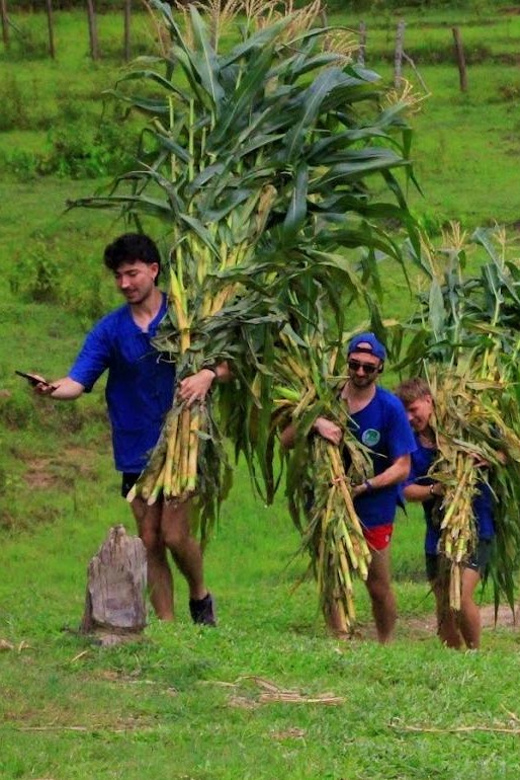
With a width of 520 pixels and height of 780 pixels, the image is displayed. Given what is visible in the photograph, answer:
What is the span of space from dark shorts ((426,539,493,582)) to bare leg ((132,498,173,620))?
1.25 meters

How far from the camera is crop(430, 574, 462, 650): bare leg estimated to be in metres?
8.55

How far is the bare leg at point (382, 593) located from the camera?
8328 mm

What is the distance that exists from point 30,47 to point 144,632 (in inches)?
757

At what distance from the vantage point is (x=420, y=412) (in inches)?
339

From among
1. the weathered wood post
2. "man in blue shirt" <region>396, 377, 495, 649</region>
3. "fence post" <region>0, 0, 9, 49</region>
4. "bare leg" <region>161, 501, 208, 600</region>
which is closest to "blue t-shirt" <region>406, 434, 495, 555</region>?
"man in blue shirt" <region>396, 377, 495, 649</region>

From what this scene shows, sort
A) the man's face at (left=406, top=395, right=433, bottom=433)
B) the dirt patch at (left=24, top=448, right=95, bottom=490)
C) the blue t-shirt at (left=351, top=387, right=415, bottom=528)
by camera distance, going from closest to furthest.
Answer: the blue t-shirt at (left=351, top=387, right=415, bottom=528), the man's face at (left=406, top=395, right=433, bottom=433), the dirt patch at (left=24, top=448, right=95, bottom=490)

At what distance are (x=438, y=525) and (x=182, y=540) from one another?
136 centimetres

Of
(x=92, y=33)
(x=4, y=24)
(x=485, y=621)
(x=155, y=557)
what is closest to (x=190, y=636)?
(x=155, y=557)

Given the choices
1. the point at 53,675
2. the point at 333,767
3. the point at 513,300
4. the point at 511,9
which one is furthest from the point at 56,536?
the point at 511,9

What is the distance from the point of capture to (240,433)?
8.44 metres

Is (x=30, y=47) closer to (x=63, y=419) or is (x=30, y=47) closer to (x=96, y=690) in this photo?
(x=63, y=419)

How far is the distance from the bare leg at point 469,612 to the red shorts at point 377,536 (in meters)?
0.42

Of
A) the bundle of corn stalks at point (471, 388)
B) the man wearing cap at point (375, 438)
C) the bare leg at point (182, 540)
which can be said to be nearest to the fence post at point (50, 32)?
the bundle of corn stalks at point (471, 388)

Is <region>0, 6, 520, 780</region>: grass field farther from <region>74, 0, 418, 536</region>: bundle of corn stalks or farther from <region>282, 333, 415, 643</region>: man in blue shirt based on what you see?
<region>74, 0, 418, 536</region>: bundle of corn stalks
